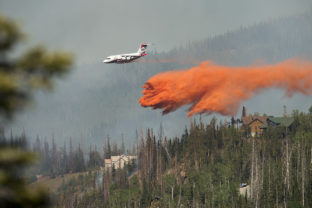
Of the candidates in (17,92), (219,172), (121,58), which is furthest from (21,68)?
(219,172)

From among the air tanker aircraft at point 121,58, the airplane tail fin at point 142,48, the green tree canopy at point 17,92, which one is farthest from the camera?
the airplane tail fin at point 142,48

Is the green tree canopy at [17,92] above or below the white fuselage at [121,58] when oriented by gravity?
below

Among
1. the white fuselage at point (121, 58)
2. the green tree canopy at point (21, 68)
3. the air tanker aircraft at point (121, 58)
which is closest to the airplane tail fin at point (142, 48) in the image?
the air tanker aircraft at point (121, 58)

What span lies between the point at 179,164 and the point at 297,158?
49.1m

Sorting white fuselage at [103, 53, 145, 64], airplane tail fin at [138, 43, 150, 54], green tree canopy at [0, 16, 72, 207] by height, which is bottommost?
green tree canopy at [0, 16, 72, 207]

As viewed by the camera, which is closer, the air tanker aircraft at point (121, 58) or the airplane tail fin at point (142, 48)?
the air tanker aircraft at point (121, 58)

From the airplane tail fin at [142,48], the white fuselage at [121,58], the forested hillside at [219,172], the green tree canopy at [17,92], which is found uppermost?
the airplane tail fin at [142,48]

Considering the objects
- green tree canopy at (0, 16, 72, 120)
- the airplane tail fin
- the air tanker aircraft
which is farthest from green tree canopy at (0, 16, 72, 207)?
the airplane tail fin

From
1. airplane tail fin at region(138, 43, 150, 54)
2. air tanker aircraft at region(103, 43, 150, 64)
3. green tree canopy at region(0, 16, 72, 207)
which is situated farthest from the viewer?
airplane tail fin at region(138, 43, 150, 54)

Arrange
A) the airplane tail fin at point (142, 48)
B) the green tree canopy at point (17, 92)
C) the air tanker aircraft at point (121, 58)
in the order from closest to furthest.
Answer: the green tree canopy at point (17, 92) → the air tanker aircraft at point (121, 58) → the airplane tail fin at point (142, 48)

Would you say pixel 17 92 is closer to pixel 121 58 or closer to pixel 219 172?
pixel 121 58

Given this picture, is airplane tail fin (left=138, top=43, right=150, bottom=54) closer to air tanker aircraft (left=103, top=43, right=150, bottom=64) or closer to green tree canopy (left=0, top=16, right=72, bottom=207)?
air tanker aircraft (left=103, top=43, right=150, bottom=64)

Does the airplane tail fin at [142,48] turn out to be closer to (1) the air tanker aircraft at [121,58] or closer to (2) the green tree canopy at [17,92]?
(1) the air tanker aircraft at [121,58]

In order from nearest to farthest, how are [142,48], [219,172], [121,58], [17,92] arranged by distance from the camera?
[17,92]
[121,58]
[142,48]
[219,172]
